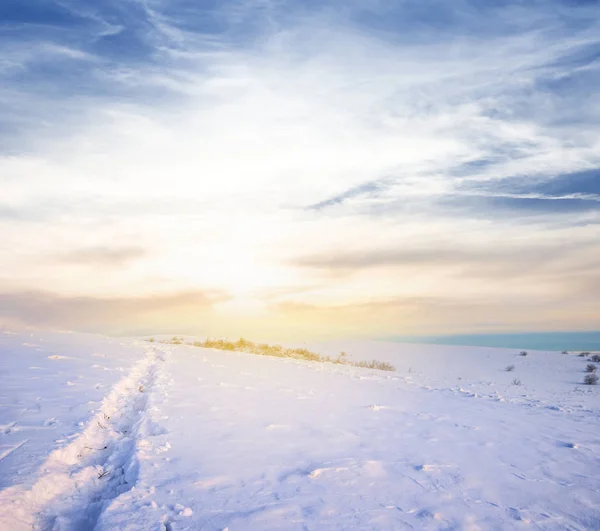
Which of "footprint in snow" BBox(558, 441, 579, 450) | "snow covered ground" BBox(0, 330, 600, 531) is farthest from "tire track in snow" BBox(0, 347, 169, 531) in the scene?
"footprint in snow" BBox(558, 441, 579, 450)

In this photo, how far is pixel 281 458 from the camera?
4.25 metres

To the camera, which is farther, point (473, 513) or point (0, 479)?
point (0, 479)

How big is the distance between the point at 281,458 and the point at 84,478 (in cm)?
167

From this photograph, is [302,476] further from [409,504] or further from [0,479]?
[0,479]

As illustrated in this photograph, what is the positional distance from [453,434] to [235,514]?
3.18 metres

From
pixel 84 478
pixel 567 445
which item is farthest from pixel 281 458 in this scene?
pixel 567 445

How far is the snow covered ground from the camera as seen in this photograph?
308 cm

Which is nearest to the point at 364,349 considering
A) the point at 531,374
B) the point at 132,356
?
the point at 531,374

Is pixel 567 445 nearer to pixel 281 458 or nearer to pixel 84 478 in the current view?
pixel 281 458

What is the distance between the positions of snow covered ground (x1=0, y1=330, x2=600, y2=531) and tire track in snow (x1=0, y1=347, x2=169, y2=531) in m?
0.01

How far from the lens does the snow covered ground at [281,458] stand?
10.1 ft

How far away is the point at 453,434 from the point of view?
535 cm

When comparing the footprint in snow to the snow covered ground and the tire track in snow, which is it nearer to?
the snow covered ground

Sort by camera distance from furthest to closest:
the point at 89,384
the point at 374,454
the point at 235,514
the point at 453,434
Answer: the point at 89,384 → the point at 453,434 → the point at 374,454 → the point at 235,514
